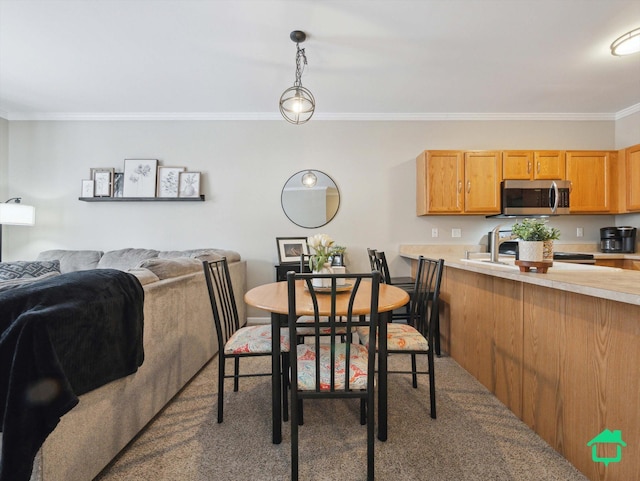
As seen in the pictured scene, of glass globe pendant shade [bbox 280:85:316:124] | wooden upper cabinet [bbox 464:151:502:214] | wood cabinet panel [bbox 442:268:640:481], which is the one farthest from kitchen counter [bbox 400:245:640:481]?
glass globe pendant shade [bbox 280:85:316:124]

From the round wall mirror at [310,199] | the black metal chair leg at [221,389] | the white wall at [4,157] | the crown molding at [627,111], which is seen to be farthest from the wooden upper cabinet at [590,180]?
the white wall at [4,157]

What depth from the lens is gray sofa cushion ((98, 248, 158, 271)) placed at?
3238mm

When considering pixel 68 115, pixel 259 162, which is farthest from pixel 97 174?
pixel 259 162

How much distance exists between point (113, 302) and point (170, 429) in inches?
33.3

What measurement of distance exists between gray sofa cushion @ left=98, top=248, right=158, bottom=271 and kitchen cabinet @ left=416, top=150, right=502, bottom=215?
3.24 metres

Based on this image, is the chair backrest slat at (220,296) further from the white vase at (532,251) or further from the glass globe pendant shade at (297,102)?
the white vase at (532,251)

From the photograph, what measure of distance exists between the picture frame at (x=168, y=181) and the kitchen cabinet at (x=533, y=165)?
385 centimetres

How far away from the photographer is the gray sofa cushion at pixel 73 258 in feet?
10.7

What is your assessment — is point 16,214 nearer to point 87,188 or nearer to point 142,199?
point 87,188

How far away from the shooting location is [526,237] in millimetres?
1583

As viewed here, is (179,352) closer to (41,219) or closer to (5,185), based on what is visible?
(41,219)

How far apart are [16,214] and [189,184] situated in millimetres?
1760

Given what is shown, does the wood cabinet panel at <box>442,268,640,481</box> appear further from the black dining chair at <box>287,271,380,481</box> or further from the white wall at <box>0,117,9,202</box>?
the white wall at <box>0,117,9,202</box>

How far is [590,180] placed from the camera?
3.43 meters
